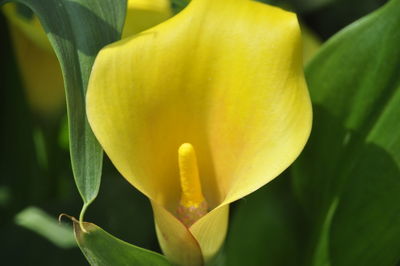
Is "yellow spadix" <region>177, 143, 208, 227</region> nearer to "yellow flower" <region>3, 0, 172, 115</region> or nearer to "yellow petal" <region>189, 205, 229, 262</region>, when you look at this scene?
Answer: "yellow petal" <region>189, 205, 229, 262</region>

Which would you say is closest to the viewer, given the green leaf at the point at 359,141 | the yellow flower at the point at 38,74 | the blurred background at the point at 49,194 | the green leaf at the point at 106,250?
the green leaf at the point at 106,250

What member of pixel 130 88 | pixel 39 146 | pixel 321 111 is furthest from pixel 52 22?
pixel 39 146

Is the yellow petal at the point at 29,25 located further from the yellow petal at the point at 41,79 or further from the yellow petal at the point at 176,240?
the yellow petal at the point at 176,240

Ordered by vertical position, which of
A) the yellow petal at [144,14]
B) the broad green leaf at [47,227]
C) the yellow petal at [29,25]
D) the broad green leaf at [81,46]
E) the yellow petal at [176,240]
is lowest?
the broad green leaf at [47,227]

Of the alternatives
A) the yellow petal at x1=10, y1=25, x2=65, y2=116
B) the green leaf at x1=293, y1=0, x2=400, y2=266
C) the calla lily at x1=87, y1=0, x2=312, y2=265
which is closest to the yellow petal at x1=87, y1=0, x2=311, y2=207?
the calla lily at x1=87, y1=0, x2=312, y2=265

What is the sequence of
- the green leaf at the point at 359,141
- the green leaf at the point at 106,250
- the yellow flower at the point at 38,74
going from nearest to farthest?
the green leaf at the point at 106,250 → the green leaf at the point at 359,141 → the yellow flower at the point at 38,74

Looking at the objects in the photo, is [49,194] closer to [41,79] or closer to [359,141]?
[41,79]

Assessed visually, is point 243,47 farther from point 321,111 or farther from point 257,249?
point 257,249

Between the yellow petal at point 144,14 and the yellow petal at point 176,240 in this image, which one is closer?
the yellow petal at point 176,240

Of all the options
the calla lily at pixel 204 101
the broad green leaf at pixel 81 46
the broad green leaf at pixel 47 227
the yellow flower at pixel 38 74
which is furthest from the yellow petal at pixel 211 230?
the yellow flower at pixel 38 74
